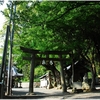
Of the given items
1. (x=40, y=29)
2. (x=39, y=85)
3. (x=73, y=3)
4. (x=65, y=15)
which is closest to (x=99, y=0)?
(x=73, y=3)

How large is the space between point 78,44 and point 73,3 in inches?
246

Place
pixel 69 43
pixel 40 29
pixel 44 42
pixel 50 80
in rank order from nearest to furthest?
pixel 40 29
pixel 44 42
pixel 69 43
pixel 50 80

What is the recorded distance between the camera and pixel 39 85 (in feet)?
149

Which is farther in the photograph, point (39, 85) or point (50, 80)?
point (39, 85)

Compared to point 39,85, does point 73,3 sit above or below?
above

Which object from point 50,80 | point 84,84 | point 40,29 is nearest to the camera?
point 40,29

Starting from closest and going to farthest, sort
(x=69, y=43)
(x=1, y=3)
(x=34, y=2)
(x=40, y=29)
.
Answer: (x=1, y=3), (x=34, y=2), (x=40, y=29), (x=69, y=43)

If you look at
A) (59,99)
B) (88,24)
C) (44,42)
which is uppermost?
(88,24)

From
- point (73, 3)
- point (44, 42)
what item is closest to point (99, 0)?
point (73, 3)

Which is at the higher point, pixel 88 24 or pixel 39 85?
pixel 88 24

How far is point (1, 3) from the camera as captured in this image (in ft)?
36.3

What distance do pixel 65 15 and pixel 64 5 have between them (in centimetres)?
188

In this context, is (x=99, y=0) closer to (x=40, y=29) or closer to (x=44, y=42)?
(x=40, y=29)

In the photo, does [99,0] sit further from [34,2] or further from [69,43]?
[69,43]
